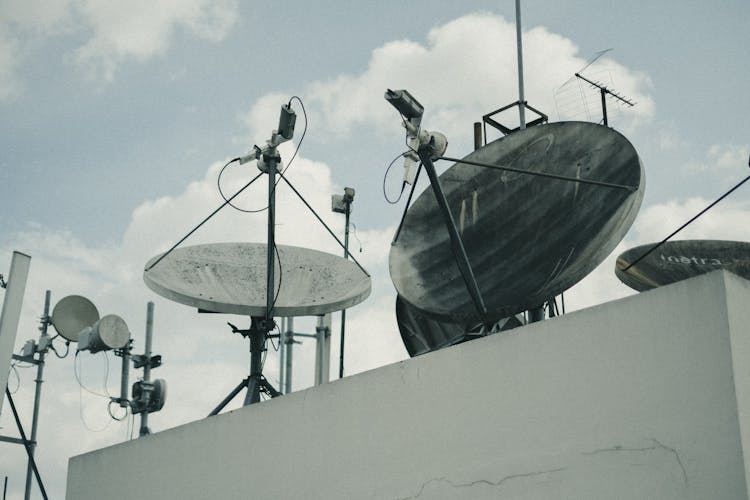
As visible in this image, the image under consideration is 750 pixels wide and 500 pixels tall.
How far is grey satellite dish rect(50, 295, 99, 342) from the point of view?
21.5m

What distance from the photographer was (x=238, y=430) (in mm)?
10773

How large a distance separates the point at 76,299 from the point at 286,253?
341 inches

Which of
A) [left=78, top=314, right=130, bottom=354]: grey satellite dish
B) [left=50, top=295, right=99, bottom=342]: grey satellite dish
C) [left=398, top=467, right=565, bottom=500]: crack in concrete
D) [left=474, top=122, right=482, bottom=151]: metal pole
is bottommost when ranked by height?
[left=398, top=467, right=565, bottom=500]: crack in concrete

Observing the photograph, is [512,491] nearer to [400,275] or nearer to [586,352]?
[586,352]

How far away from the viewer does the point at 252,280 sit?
1402 cm

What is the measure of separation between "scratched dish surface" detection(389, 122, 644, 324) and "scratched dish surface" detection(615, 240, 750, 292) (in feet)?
17.2

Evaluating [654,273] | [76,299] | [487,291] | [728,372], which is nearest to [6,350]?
[487,291]

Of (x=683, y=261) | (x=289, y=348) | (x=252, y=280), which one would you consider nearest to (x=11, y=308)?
(x=252, y=280)

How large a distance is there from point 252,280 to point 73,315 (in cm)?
902

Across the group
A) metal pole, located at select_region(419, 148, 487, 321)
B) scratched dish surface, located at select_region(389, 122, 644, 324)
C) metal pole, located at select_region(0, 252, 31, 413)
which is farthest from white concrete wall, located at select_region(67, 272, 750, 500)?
metal pole, located at select_region(0, 252, 31, 413)

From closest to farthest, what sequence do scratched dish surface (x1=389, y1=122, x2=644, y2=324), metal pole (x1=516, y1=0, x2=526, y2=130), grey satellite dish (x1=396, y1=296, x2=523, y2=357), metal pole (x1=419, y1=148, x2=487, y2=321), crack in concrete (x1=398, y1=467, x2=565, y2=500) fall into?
crack in concrete (x1=398, y1=467, x2=565, y2=500), scratched dish surface (x1=389, y1=122, x2=644, y2=324), metal pole (x1=419, y1=148, x2=487, y2=321), metal pole (x1=516, y1=0, x2=526, y2=130), grey satellite dish (x1=396, y1=296, x2=523, y2=357)

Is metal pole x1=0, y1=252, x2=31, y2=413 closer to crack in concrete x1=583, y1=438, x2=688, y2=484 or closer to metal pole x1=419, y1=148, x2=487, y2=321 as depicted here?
metal pole x1=419, y1=148, x2=487, y2=321

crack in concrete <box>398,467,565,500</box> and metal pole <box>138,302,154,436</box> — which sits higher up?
metal pole <box>138,302,154,436</box>

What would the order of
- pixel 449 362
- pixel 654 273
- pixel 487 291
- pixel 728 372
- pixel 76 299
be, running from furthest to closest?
pixel 76 299
pixel 654 273
pixel 487 291
pixel 449 362
pixel 728 372
